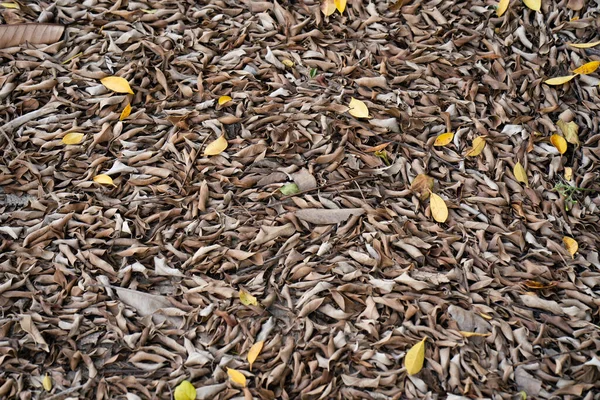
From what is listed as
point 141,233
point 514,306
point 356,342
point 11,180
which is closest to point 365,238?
point 356,342

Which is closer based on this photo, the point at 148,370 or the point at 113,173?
the point at 148,370

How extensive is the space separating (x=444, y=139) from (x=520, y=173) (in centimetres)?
39

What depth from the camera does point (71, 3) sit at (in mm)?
3617

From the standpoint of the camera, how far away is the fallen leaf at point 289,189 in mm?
2998

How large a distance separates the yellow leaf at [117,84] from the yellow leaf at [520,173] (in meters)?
1.94

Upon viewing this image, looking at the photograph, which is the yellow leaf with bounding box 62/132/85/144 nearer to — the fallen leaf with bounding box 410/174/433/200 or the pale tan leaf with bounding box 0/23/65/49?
the pale tan leaf with bounding box 0/23/65/49

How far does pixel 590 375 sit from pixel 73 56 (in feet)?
9.53

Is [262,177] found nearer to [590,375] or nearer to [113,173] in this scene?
[113,173]

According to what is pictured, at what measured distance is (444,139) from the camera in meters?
3.17

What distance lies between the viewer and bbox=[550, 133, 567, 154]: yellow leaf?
123 inches

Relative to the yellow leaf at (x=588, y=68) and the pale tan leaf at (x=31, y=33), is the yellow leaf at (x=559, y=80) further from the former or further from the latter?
the pale tan leaf at (x=31, y=33)

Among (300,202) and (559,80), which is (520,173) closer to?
(559,80)

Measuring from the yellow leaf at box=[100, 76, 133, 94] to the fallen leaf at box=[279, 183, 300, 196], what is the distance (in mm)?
967

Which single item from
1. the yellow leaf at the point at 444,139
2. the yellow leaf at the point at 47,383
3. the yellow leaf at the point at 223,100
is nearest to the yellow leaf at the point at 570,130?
the yellow leaf at the point at 444,139
